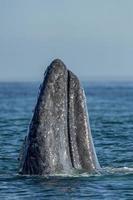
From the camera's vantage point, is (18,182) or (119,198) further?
(18,182)

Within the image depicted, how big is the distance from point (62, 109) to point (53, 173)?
142 cm

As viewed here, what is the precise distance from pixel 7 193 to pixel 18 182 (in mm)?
919

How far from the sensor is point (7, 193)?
20281mm

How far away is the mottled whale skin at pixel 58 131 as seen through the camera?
67.3 ft

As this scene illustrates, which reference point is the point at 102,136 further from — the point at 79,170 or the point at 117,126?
the point at 79,170

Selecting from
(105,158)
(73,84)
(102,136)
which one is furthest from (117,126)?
(73,84)

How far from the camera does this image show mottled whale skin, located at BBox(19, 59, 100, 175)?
20.5m

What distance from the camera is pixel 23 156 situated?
2073cm

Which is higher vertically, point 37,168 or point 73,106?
point 73,106

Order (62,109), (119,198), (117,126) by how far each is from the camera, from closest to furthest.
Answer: (119,198)
(62,109)
(117,126)

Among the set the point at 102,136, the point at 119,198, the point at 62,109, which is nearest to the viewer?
the point at 119,198

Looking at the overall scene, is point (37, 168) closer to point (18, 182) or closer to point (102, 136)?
point (18, 182)

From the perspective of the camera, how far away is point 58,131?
2091 cm

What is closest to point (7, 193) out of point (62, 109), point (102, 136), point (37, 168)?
point (37, 168)
